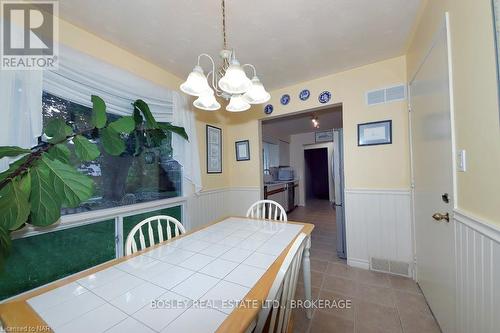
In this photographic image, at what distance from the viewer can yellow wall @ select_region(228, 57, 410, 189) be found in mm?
2049

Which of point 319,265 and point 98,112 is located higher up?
point 98,112

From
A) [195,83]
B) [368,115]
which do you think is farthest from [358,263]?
[195,83]

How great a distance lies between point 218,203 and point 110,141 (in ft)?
5.95

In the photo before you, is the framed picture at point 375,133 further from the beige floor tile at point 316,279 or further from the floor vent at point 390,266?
the beige floor tile at point 316,279

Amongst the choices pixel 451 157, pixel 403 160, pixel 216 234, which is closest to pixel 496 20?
pixel 451 157

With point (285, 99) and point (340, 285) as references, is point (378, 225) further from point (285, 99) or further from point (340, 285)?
point (285, 99)

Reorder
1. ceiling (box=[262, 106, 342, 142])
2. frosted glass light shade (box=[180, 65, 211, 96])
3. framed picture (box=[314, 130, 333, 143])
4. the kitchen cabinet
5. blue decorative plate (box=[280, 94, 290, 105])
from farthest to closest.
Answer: framed picture (box=[314, 130, 333, 143]), ceiling (box=[262, 106, 342, 142]), the kitchen cabinet, blue decorative plate (box=[280, 94, 290, 105]), frosted glass light shade (box=[180, 65, 211, 96])

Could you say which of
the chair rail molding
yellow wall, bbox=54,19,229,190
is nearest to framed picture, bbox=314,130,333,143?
the chair rail molding

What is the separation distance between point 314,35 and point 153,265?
2.14 m

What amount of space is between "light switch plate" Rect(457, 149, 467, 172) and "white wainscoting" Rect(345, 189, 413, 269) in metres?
1.12

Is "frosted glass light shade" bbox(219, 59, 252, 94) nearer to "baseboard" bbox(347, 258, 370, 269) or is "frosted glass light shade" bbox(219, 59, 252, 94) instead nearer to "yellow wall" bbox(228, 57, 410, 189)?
"yellow wall" bbox(228, 57, 410, 189)

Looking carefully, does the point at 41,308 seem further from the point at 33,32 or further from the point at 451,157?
the point at 451,157

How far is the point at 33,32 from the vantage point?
131 cm

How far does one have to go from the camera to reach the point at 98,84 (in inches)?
63.5
